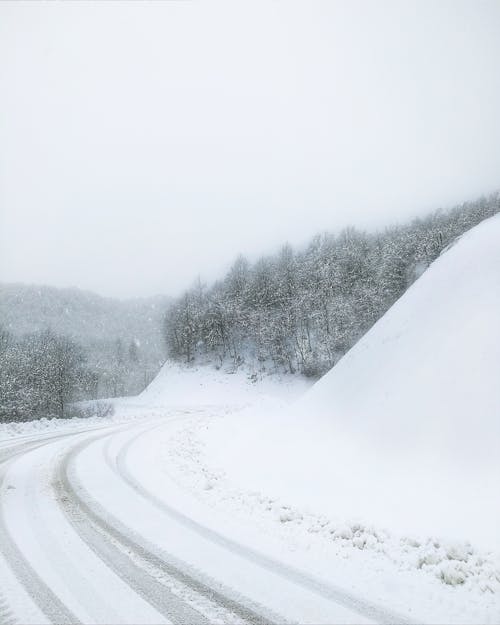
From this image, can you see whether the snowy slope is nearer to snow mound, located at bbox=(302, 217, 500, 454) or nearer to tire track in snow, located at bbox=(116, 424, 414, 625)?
snow mound, located at bbox=(302, 217, 500, 454)

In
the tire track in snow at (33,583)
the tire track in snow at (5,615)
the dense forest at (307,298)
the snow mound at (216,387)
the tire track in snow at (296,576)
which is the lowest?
the snow mound at (216,387)

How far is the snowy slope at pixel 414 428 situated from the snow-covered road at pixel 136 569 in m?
3.41

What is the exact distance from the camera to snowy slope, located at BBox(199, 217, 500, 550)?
8445mm

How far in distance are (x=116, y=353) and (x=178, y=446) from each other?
136345 mm

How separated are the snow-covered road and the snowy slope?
Result: 134 inches

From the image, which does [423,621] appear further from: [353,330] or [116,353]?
[116,353]

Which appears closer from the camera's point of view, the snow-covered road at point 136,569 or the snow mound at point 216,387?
the snow-covered road at point 136,569

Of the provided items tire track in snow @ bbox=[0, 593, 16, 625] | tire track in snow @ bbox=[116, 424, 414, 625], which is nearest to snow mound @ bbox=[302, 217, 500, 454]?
tire track in snow @ bbox=[116, 424, 414, 625]

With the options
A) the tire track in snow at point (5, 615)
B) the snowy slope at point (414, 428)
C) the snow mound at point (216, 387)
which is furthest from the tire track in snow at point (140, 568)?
the snow mound at point (216, 387)

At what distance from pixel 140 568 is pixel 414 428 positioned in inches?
346

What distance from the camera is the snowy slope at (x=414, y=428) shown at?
845 cm

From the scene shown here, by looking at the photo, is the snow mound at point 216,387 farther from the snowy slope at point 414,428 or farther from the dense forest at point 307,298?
the snowy slope at point 414,428

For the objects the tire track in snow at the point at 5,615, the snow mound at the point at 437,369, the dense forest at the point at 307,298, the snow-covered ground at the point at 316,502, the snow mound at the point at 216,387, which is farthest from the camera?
the dense forest at the point at 307,298

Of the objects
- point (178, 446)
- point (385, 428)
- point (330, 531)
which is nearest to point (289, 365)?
point (178, 446)
